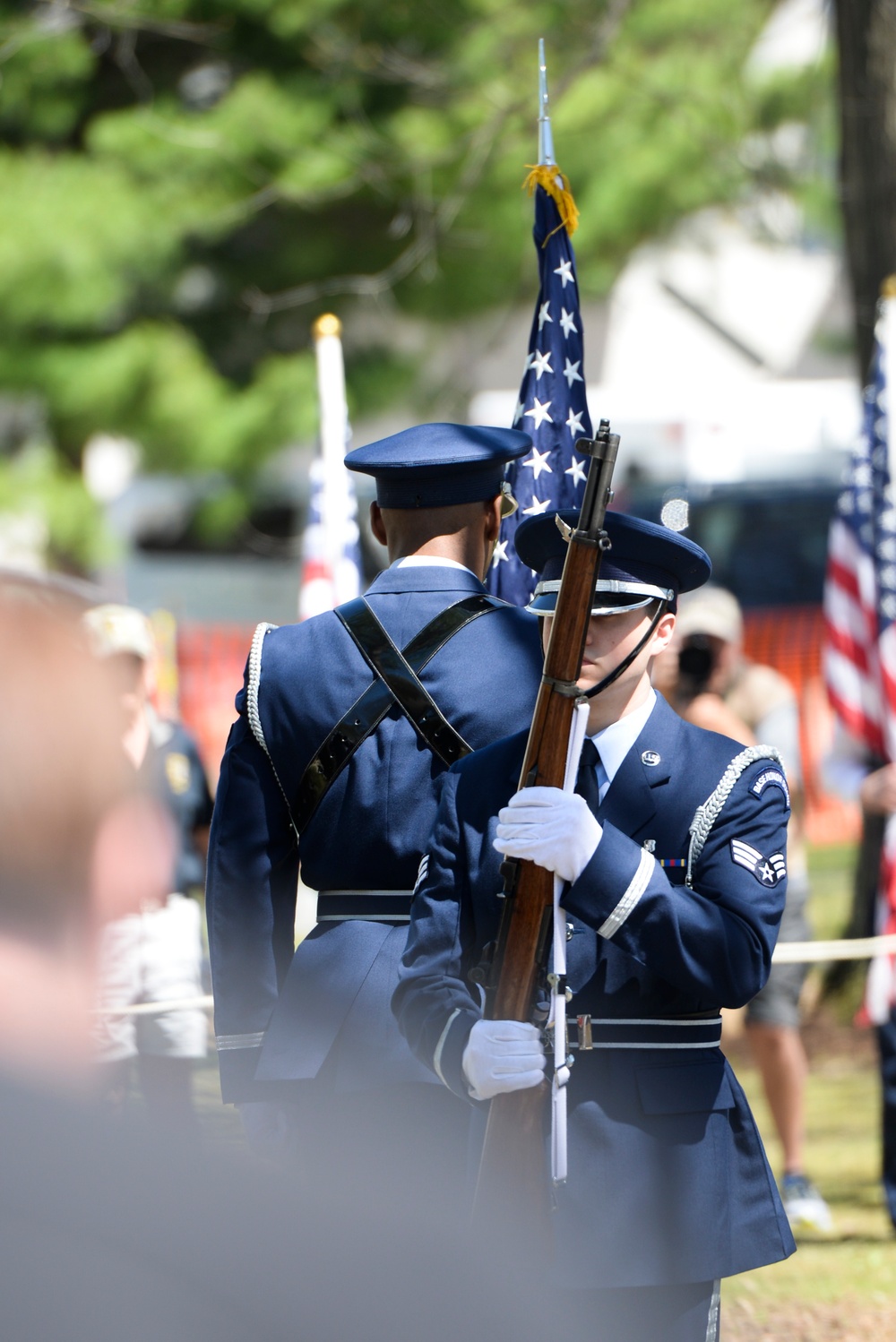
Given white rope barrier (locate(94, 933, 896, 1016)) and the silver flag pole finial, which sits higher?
the silver flag pole finial

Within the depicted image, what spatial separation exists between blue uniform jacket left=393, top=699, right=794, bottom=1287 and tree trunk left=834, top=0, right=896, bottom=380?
19.0 ft

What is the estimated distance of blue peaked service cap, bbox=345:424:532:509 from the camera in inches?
118

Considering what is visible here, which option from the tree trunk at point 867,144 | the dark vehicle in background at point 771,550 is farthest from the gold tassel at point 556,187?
the dark vehicle in background at point 771,550

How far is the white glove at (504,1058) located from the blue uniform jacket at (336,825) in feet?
1.94

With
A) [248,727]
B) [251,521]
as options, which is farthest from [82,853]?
[251,521]

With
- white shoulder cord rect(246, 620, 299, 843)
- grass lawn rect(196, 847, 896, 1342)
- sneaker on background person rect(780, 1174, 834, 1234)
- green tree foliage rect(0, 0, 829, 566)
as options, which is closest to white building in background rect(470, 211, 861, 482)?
green tree foliage rect(0, 0, 829, 566)

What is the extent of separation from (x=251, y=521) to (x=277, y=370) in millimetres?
4490

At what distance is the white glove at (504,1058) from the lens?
2.31 metres

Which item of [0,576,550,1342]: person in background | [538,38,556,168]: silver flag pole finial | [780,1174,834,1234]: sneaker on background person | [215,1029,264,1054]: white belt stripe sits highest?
[538,38,556,168]: silver flag pole finial

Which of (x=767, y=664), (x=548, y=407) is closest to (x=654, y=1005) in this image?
(x=548, y=407)

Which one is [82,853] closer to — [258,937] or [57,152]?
[258,937]

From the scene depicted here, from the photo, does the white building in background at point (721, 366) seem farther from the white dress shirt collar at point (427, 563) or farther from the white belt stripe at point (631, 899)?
Answer: the white belt stripe at point (631, 899)

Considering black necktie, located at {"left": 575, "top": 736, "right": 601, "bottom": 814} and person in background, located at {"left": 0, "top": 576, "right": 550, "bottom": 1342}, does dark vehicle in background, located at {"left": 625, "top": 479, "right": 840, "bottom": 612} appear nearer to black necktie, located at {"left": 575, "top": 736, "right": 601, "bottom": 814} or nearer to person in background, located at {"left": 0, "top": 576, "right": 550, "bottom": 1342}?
black necktie, located at {"left": 575, "top": 736, "right": 601, "bottom": 814}

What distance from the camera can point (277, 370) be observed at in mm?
13875
